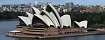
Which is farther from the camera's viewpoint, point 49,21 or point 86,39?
point 49,21

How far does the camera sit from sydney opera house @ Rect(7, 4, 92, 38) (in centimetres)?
2856

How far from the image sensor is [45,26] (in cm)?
2900

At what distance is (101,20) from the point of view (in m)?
40.9

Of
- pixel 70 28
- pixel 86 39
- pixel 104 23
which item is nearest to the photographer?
pixel 86 39

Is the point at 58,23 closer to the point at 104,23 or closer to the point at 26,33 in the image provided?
the point at 26,33

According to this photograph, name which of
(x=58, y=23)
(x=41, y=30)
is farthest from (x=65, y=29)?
(x=41, y=30)

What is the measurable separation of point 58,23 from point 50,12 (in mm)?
1097

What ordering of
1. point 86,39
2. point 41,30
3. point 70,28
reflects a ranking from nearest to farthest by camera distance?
1. point 86,39
2. point 41,30
3. point 70,28

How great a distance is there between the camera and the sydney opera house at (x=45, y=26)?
2856 centimetres

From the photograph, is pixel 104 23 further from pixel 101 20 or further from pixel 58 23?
pixel 58 23

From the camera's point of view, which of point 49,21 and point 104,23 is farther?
point 104,23

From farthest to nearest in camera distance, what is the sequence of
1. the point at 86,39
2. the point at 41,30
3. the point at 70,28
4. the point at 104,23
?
the point at 104,23
the point at 70,28
the point at 41,30
the point at 86,39

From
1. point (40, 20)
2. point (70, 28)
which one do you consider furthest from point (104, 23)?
point (40, 20)

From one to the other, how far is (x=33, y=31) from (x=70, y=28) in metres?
3.67
